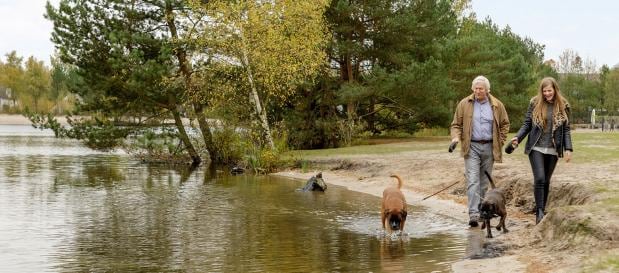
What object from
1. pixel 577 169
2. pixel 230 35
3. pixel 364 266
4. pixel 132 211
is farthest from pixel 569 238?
Result: pixel 230 35

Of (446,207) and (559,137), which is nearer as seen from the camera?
(559,137)

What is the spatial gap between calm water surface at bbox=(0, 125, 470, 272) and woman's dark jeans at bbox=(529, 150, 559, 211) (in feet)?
4.30

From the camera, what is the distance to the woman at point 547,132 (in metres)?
10.2

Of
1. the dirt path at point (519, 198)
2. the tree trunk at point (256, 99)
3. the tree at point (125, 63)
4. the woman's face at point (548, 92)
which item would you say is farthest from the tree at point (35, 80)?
the woman's face at point (548, 92)

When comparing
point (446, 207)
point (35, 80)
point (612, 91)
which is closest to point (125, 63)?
point (446, 207)

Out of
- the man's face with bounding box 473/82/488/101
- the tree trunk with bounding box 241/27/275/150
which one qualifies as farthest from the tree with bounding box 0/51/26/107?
the man's face with bounding box 473/82/488/101

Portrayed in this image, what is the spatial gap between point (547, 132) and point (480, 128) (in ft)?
3.62

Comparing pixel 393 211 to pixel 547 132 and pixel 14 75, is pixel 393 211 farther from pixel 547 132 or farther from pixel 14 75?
pixel 14 75

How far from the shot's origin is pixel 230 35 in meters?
26.9

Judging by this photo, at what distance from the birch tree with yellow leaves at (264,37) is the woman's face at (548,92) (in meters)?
16.9

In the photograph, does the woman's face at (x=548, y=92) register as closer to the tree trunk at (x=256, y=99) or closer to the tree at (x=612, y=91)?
the tree trunk at (x=256, y=99)

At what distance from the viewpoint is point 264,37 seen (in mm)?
26656

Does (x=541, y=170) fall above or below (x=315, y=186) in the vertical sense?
above

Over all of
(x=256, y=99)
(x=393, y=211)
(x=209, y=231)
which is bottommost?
(x=209, y=231)
